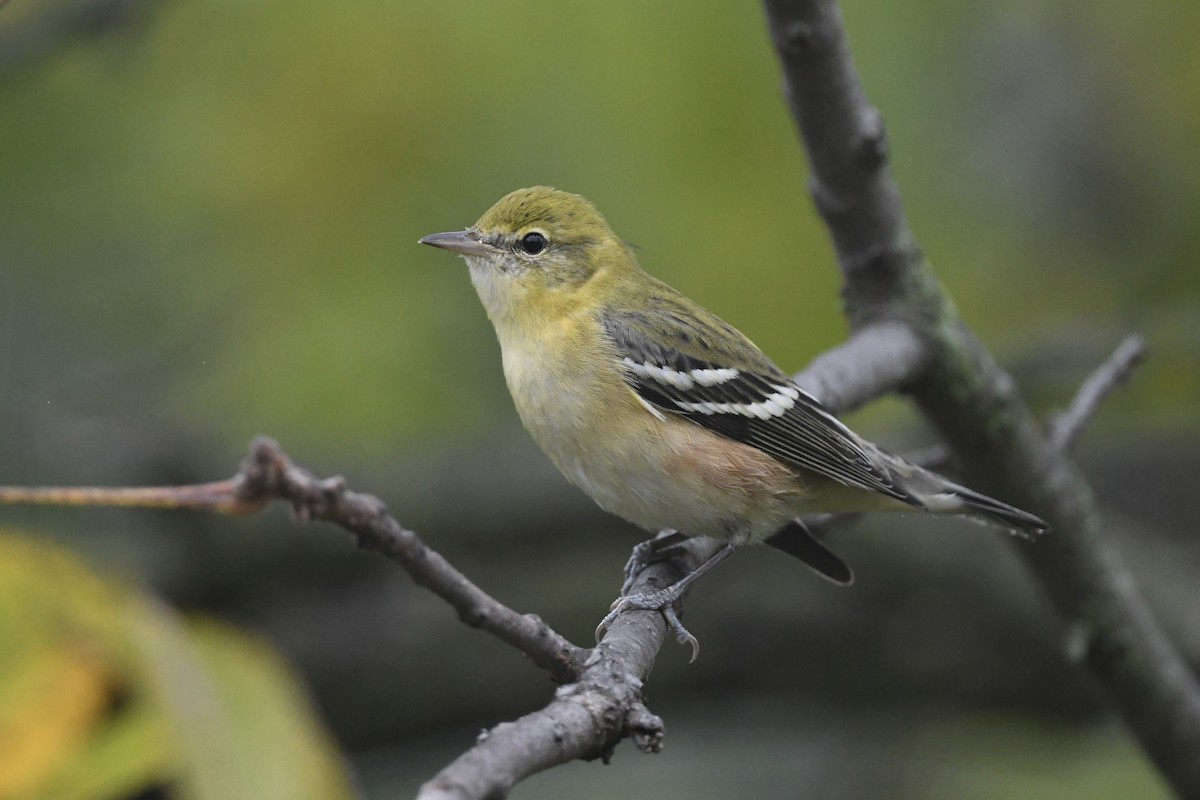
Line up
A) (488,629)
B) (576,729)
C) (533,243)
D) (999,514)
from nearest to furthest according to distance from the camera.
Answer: (576,729) → (488,629) → (999,514) → (533,243)

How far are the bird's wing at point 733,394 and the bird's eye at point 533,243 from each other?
0.45 metres

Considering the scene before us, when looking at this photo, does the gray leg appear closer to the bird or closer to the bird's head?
the bird

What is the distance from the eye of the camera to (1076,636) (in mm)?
4645

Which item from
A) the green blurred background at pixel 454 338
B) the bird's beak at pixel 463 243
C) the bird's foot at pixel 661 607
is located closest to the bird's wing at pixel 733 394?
the bird's beak at pixel 463 243

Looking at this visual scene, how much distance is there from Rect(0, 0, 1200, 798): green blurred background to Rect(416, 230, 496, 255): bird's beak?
4.54ft

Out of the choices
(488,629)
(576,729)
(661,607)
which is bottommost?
(576,729)

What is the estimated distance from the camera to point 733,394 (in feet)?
14.6

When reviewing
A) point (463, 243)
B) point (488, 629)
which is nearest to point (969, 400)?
point (463, 243)

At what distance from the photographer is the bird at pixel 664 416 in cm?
407

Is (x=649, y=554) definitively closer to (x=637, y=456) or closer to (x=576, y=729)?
(x=637, y=456)

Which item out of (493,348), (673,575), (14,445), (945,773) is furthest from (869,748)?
(14,445)

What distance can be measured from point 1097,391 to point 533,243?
2.25m

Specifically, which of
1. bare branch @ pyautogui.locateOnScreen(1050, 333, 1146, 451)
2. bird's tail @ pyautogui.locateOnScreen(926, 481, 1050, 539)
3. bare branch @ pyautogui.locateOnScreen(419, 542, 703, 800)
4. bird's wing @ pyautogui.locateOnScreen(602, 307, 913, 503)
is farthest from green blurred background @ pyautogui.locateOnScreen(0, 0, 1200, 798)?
bare branch @ pyautogui.locateOnScreen(419, 542, 703, 800)

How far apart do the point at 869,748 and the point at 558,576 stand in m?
2.44
